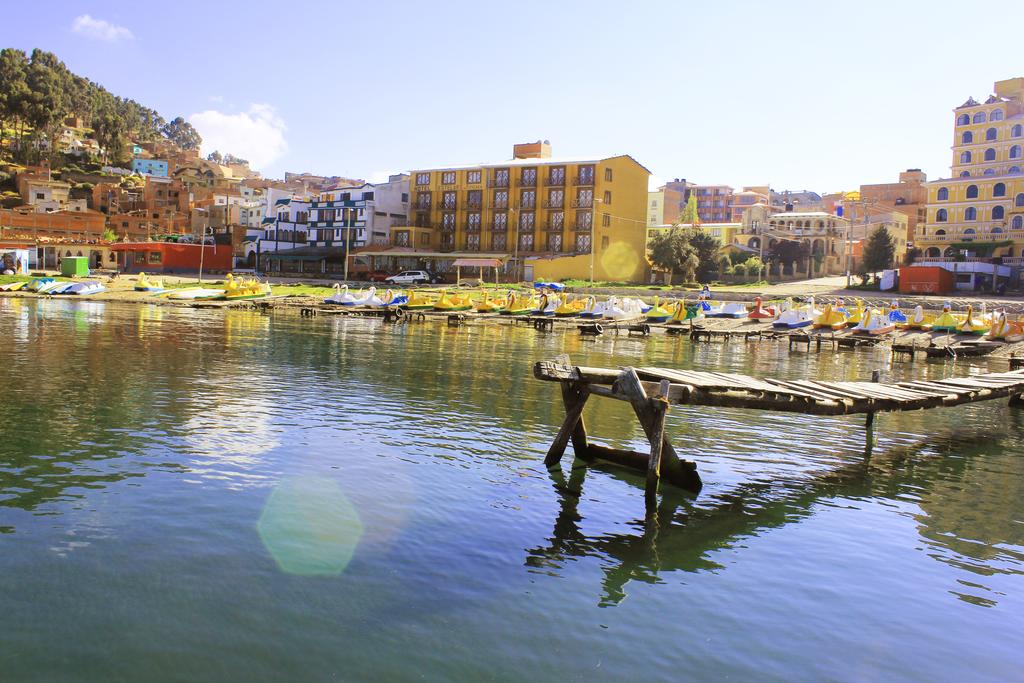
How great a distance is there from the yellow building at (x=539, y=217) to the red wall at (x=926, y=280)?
3118 centimetres

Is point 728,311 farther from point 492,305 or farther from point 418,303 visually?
point 418,303

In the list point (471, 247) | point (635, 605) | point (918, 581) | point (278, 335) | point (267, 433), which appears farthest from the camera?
point (471, 247)

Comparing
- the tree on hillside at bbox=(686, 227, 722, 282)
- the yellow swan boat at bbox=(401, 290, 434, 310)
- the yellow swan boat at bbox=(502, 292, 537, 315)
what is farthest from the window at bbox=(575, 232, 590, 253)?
the yellow swan boat at bbox=(401, 290, 434, 310)

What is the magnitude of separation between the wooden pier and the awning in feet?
237

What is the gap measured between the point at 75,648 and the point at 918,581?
10.6 meters

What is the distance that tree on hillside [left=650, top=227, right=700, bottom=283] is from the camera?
8862cm

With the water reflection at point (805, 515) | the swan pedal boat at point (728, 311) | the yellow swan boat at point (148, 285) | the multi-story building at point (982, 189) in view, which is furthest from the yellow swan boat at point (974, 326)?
the yellow swan boat at point (148, 285)

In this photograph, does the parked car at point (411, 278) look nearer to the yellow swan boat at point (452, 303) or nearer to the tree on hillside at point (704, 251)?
the yellow swan boat at point (452, 303)

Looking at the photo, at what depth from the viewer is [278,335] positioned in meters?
43.8

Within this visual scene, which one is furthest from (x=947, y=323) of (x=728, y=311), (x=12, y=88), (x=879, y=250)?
(x=12, y=88)

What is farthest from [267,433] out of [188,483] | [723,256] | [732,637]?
[723,256]

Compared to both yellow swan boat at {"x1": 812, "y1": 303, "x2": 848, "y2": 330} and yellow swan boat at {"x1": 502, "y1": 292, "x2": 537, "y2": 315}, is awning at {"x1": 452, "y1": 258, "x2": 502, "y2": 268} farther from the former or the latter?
yellow swan boat at {"x1": 812, "y1": 303, "x2": 848, "y2": 330}

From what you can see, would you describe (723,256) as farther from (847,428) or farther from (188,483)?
(188,483)

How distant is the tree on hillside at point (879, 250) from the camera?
3378 inches
